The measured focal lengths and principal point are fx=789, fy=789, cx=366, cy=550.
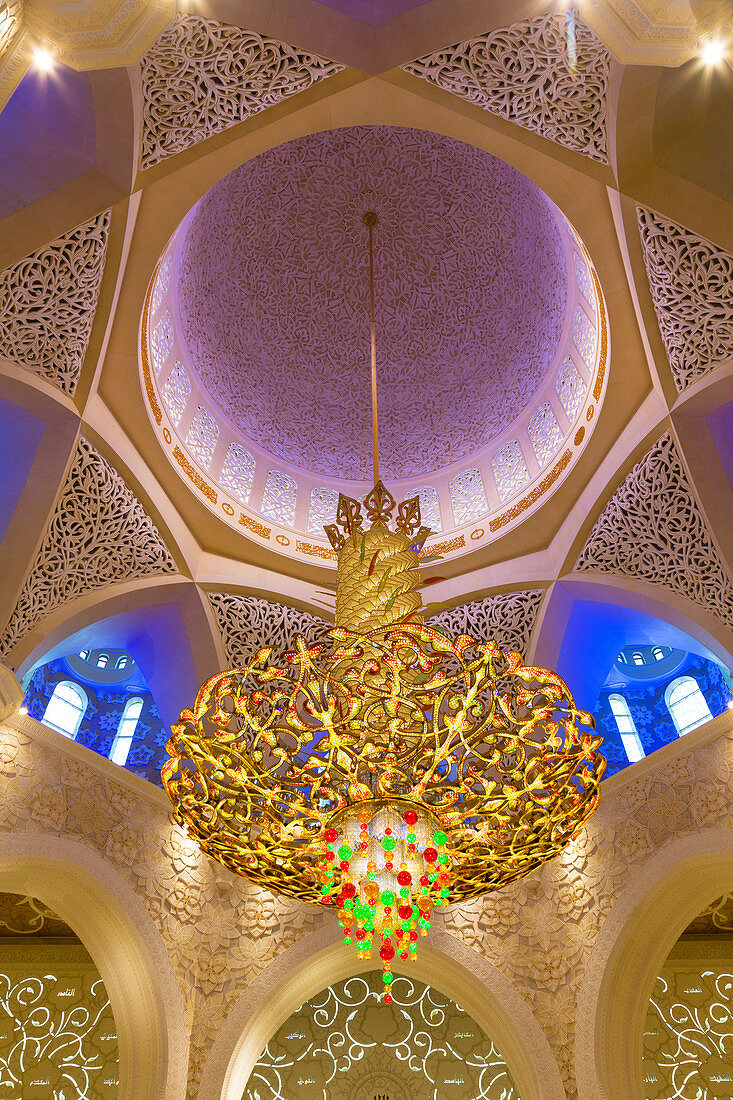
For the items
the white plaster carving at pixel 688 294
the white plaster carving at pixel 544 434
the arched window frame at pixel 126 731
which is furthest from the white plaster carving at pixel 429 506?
the arched window frame at pixel 126 731

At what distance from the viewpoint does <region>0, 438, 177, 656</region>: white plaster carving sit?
552 cm

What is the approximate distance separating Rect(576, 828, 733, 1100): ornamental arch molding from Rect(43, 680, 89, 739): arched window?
4.63m

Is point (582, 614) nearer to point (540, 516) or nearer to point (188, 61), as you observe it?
point (540, 516)

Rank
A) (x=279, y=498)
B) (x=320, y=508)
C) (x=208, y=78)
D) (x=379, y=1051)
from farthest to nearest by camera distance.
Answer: (x=320, y=508)
(x=279, y=498)
(x=379, y=1051)
(x=208, y=78)

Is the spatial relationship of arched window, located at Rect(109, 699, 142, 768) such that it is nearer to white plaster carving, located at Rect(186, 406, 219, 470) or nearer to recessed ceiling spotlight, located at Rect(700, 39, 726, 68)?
white plaster carving, located at Rect(186, 406, 219, 470)

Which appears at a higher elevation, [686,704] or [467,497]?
[467,497]

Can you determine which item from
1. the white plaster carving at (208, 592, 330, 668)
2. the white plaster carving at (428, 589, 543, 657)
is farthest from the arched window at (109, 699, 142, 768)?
the white plaster carving at (428, 589, 543, 657)

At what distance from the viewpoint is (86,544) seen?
19.2 ft

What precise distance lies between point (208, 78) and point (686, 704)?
590 cm

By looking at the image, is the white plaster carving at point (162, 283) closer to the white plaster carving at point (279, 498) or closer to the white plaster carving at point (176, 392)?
A: the white plaster carving at point (176, 392)

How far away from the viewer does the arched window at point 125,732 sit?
23.0 ft

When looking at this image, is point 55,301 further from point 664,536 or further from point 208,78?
point 664,536

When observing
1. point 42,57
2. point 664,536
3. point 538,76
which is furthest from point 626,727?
point 42,57

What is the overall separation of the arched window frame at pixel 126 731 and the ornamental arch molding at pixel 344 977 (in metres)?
2.27
